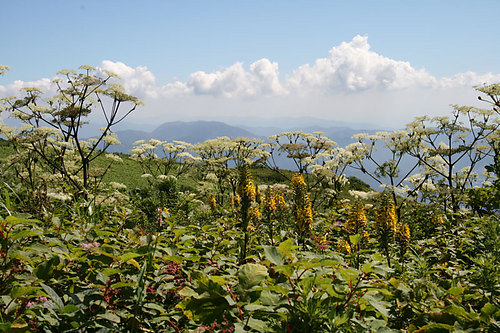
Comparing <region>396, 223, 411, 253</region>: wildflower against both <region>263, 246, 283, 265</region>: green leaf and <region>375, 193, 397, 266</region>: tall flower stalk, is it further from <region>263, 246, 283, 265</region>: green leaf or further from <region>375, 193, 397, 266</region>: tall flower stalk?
<region>263, 246, 283, 265</region>: green leaf

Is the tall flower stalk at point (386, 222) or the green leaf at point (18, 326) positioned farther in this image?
the tall flower stalk at point (386, 222)

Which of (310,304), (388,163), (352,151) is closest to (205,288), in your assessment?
(310,304)

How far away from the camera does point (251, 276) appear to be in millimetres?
1664

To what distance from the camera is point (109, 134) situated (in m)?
10.6

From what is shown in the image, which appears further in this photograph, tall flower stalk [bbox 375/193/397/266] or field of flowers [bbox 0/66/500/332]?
tall flower stalk [bbox 375/193/397/266]

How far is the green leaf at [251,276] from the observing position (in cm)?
164

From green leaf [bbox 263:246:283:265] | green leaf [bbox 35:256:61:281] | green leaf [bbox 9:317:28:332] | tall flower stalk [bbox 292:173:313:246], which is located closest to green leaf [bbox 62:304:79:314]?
green leaf [bbox 9:317:28:332]

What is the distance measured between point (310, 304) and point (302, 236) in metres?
2.64

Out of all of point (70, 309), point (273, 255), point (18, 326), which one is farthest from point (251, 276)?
point (18, 326)

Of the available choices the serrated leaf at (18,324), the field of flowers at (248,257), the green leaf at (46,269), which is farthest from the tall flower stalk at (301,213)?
the serrated leaf at (18,324)

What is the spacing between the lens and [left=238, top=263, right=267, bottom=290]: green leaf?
1638 millimetres

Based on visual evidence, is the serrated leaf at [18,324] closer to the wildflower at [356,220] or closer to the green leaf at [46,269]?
the green leaf at [46,269]

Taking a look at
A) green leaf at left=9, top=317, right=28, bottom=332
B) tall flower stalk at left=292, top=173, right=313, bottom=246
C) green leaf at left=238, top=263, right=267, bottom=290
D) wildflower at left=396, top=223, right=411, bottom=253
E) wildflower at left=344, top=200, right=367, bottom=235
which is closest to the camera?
green leaf at left=9, top=317, right=28, bottom=332

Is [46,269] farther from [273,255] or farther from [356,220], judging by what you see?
[356,220]
